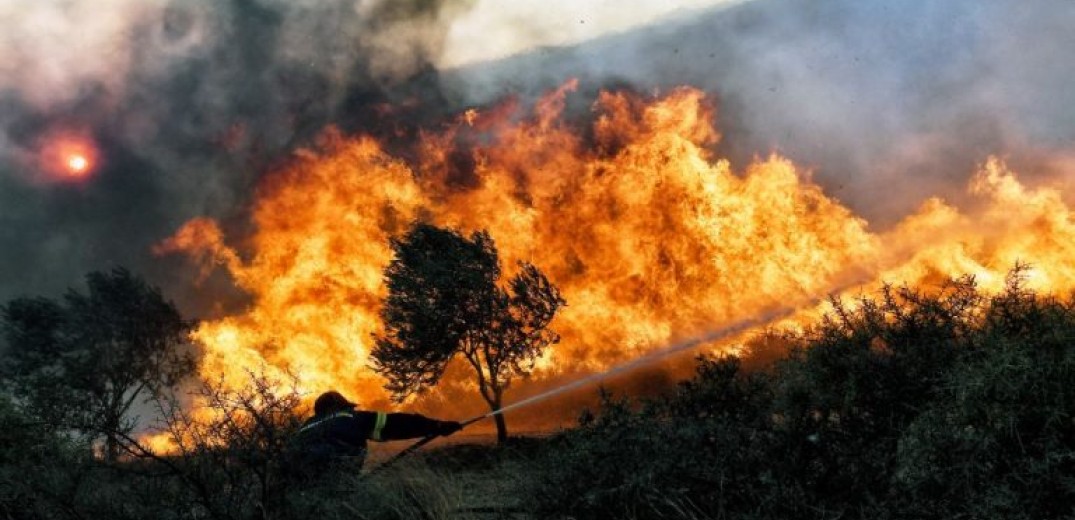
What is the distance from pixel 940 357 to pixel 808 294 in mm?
22490

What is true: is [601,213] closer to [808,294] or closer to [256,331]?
[808,294]

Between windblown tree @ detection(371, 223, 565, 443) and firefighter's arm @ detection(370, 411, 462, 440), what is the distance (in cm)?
1140

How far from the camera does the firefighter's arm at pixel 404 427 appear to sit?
9750mm

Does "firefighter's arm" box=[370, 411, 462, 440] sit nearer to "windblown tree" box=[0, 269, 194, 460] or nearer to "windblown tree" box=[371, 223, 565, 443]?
"windblown tree" box=[371, 223, 565, 443]

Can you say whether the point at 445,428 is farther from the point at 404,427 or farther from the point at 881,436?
the point at 881,436

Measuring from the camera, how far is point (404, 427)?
981cm

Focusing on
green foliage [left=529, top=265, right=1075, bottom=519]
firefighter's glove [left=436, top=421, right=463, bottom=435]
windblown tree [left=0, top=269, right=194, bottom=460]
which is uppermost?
windblown tree [left=0, top=269, right=194, bottom=460]

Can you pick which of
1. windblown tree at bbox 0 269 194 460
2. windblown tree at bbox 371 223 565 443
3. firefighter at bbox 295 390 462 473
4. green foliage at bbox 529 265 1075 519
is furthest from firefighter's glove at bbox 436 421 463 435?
windblown tree at bbox 0 269 194 460

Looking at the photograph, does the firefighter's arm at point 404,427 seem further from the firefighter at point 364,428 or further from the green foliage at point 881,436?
the green foliage at point 881,436

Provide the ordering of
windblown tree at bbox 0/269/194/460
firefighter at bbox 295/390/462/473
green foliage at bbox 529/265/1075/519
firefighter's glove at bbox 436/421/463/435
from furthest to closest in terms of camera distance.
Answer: windblown tree at bbox 0/269/194/460 < firefighter's glove at bbox 436/421/463/435 < firefighter at bbox 295/390/462/473 < green foliage at bbox 529/265/1075/519

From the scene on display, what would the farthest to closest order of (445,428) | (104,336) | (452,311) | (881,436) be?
(104,336) < (452,311) < (445,428) < (881,436)

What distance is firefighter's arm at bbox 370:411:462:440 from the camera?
32.0 ft

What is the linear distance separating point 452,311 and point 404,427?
38.2 feet

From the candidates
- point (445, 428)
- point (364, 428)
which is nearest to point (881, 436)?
point (445, 428)
